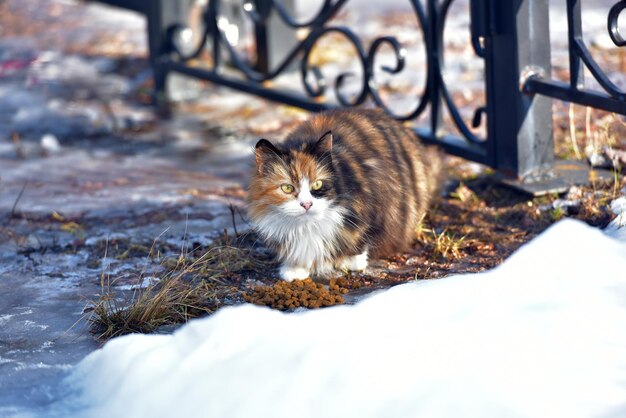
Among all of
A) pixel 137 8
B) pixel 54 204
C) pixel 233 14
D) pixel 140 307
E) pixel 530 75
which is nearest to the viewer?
pixel 140 307

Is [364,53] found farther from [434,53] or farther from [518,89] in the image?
[518,89]

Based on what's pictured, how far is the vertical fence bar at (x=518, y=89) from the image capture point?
13.6 ft

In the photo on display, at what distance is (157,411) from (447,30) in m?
5.93

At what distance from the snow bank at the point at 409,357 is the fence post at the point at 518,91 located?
51.3 inches

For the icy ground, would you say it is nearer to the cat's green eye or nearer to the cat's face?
the cat's face

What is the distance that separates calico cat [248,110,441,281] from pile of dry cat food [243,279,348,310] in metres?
0.17

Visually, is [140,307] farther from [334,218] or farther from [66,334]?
[334,218]

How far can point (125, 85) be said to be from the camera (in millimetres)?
7660

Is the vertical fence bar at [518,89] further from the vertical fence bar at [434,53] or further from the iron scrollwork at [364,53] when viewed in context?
the vertical fence bar at [434,53]

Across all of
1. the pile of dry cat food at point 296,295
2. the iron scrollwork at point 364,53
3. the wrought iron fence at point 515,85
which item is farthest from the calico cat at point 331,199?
the iron scrollwork at point 364,53

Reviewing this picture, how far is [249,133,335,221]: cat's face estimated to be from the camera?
11.3 ft

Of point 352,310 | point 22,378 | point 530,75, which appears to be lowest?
point 22,378

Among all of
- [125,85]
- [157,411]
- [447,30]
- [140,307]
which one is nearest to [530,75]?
[140,307]

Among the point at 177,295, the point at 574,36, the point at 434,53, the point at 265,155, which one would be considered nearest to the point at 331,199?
the point at 265,155
